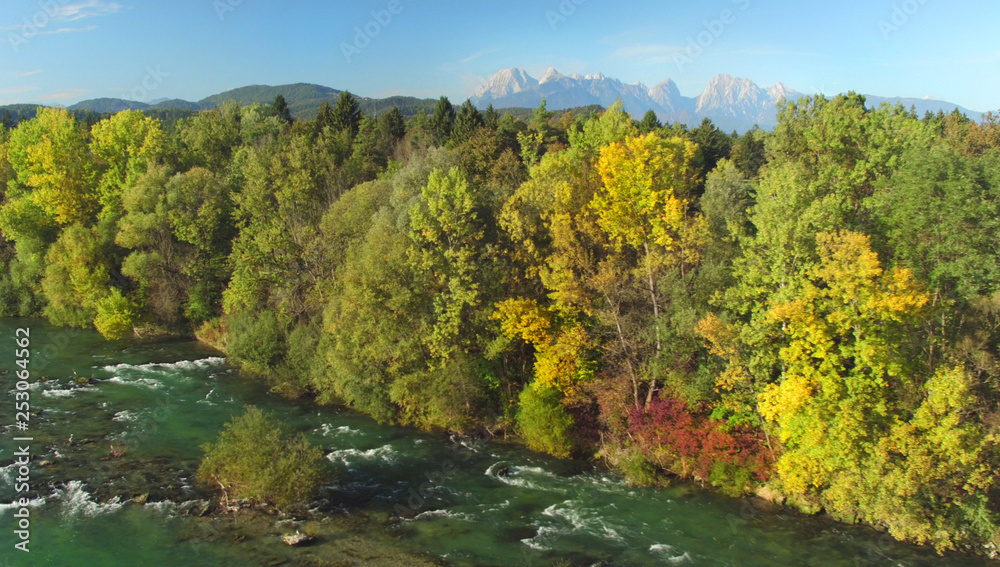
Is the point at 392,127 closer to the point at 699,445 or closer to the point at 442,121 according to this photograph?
the point at 442,121

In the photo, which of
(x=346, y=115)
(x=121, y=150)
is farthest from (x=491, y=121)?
(x=121, y=150)

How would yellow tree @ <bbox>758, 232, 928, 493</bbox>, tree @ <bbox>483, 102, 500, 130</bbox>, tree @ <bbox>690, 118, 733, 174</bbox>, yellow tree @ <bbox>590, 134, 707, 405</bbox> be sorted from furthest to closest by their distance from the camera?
tree @ <bbox>690, 118, 733, 174</bbox>
tree @ <bbox>483, 102, 500, 130</bbox>
yellow tree @ <bbox>590, 134, 707, 405</bbox>
yellow tree @ <bbox>758, 232, 928, 493</bbox>

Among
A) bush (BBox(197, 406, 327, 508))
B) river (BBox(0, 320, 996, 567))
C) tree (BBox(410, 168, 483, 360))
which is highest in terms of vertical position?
tree (BBox(410, 168, 483, 360))

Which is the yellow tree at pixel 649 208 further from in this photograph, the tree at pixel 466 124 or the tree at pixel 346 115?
the tree at pixel 346 115

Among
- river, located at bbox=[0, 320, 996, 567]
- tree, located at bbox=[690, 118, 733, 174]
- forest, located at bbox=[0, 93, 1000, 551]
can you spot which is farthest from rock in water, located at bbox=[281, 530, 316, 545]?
tree, located at bbox=[690, 118, 733, 174]

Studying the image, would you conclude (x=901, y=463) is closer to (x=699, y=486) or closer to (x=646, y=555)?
(x=699, y=486)

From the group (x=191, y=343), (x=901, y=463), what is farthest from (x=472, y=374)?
(x=191, y=343)

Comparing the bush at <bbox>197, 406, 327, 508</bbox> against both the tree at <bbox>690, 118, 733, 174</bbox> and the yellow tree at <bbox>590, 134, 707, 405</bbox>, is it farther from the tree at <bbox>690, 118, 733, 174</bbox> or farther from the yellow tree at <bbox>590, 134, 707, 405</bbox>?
the tree at <bbox>690, 118, 733, 174</bbox>

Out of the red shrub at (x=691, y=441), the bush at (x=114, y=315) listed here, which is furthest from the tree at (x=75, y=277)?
the red shrub at (x=691, y=441)
